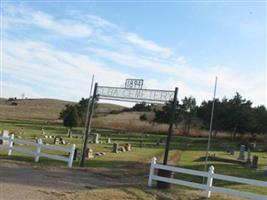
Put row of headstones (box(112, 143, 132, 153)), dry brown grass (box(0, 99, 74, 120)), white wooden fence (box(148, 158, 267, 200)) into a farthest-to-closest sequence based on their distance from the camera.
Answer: dry brown grass (box(0, 99, 74, 120))
row of headstones (box(112, 143, 132, 153))
white wooden fence (box(148, 158, 267, 200))

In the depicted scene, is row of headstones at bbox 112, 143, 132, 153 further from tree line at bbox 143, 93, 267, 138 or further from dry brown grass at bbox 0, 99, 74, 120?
dry brown grass at bbox 0, 99, 74, 120

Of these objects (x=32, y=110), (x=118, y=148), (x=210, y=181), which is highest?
(x=32, y=110)

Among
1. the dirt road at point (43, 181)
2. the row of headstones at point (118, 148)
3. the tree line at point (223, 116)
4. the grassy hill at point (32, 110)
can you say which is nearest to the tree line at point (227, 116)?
the tree line at point (223, 116)

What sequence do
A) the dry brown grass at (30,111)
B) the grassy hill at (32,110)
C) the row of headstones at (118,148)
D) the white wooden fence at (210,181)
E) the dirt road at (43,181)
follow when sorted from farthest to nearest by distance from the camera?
the grassy hill at (32,110) → the dry brown grass at (30,111) → the row of headstones at (118,148) → the white wooden fence at (210,181) → the dirt road at (43,181)

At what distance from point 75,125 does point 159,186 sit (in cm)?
5261

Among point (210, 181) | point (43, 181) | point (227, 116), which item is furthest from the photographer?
point (227, 116)

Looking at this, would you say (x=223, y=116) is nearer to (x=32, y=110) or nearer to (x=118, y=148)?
(x=118, y=148)

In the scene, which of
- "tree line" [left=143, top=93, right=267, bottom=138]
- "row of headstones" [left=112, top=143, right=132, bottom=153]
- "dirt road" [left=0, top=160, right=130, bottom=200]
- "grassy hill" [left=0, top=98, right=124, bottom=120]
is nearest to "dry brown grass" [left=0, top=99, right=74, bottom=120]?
"grassy hill" [left=0, top=98, right=124, bottom=120]

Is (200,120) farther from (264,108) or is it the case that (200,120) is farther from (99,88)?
(99,88)

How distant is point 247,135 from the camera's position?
9250cm

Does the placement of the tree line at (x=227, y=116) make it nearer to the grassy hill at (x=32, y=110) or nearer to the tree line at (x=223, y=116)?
the tree line at (x=223, y=116)

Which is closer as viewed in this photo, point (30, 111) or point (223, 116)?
point (223, 116)

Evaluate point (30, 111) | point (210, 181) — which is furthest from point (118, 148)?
point (30, 111)

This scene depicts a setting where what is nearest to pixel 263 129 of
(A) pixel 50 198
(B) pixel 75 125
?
(B) pixel 75 125
